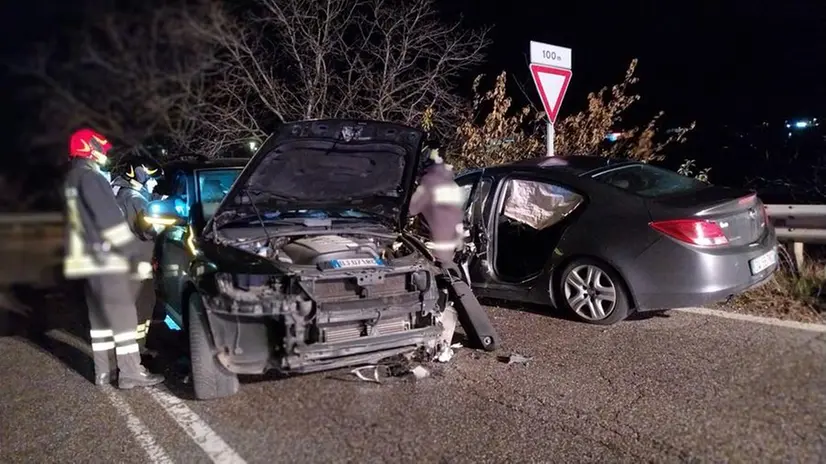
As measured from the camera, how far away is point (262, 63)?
19.5 feet

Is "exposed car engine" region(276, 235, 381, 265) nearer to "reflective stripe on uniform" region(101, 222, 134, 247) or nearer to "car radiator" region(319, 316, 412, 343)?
"car radiator" region(319, 316, 412, 343)

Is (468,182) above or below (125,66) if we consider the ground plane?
below

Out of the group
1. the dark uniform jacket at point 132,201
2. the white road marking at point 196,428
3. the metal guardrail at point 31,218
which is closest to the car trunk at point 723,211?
the white road marking at point 196,428

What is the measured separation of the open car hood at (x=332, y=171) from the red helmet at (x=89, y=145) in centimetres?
83

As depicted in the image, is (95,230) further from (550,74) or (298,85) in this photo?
(550,74)

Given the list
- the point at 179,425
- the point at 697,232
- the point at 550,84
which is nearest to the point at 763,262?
the point at 697,232

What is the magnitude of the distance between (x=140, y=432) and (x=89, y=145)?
5.92 ft

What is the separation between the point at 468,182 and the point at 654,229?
1.96 m

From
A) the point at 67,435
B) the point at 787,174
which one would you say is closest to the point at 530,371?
the point at 67,435

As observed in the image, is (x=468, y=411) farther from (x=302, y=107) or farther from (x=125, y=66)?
(x=302, y=107)

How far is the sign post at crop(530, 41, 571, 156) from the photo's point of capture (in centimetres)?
724

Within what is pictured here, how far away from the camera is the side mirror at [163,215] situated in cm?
568

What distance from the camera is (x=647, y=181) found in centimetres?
565

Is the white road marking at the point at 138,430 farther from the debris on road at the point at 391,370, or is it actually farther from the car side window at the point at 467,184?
the car side window at the point at 467,184
